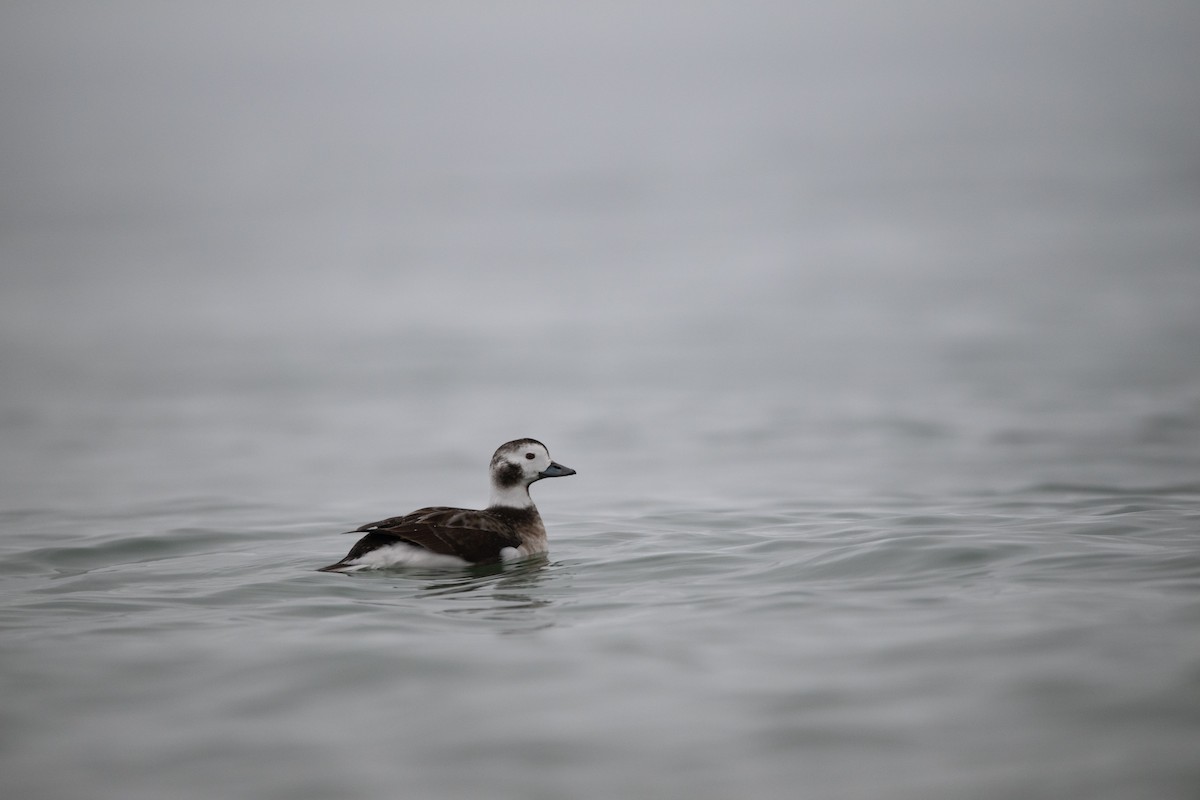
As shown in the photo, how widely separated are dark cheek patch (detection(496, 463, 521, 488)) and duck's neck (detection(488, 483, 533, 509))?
3 cm

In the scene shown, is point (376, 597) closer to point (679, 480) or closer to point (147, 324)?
point (679, 480)

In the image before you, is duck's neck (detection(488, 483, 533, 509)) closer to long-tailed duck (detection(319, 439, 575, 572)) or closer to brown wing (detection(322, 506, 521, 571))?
long-tailed duck (detection(319, 439, 575, 572))

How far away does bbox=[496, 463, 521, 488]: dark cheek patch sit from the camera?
11.6 m

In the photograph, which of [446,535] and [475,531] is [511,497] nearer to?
[475,531]

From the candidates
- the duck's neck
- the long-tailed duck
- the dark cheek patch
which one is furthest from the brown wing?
the dark cheek patch

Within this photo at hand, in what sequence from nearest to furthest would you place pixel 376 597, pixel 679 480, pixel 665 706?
1. pixel 665 706
2. pixel 376 597
3. pixel 679 480

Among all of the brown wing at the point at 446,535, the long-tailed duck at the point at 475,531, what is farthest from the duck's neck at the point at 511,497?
the brown wing at the point at 446,535

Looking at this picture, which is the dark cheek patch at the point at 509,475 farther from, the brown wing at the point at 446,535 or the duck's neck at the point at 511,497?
the brown wing at the point at 446,535

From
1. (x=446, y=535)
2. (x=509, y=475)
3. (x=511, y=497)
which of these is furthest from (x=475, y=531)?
(x=509, y=475)

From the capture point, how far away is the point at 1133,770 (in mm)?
5961

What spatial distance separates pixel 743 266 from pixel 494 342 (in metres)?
17.6

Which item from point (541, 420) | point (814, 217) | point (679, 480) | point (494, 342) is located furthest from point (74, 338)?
point (814, 217)

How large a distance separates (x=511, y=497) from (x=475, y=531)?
94 centimetres

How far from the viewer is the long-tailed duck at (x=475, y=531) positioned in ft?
33.3
